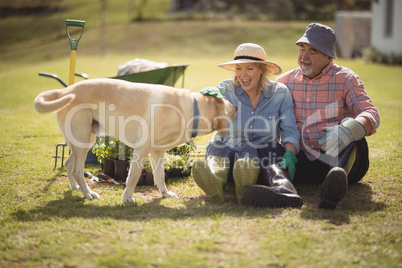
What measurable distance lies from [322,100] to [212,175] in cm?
168

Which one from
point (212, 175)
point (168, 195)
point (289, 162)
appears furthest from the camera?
point (168, 195)

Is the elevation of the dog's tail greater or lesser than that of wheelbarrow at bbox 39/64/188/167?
lesser

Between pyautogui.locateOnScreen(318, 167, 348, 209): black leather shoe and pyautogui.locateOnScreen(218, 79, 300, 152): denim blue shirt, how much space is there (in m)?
0.86

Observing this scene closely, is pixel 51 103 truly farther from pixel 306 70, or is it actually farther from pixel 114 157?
pixel 306 70

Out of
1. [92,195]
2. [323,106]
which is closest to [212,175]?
[92,195]

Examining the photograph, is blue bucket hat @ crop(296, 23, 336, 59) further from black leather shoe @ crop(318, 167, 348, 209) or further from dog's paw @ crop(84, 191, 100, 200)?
dog's paw @ crop(84, 191, 100, 200)

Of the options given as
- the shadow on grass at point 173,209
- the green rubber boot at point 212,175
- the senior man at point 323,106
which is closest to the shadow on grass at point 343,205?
the shadow on grass at point 173,209

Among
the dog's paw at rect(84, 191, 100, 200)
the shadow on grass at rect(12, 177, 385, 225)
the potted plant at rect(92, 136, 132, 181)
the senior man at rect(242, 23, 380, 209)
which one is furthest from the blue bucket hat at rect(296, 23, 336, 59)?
the dog's paw at rect(84, 191, 100, 200)

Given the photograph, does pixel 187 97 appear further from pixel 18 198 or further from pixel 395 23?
pixel 395 23

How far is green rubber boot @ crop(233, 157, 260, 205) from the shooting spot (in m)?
4.34

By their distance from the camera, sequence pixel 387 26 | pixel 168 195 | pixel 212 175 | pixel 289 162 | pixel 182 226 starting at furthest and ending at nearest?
pixel 387 26, pixel 168 195, pixel 289 162, pixel 212 175, pixel 182 226

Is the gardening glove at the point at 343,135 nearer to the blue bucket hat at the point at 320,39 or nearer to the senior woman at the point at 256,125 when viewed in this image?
the senior woman at the point at 256,125

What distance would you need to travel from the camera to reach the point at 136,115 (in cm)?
444

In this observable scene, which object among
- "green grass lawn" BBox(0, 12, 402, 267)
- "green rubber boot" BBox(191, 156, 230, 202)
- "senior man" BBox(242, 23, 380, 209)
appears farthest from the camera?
"senior man" BBox(242, 23, 380, 209)
